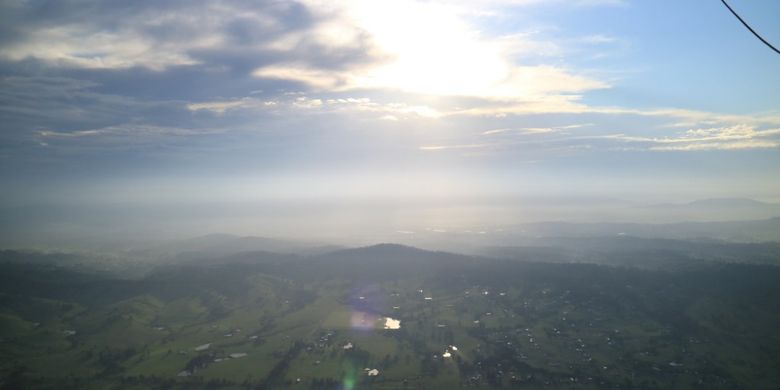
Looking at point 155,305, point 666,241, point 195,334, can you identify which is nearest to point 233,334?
point 195,334

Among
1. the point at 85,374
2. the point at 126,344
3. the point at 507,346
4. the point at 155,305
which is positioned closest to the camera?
the point at 85,374

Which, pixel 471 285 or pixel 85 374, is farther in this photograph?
pixel 471 285

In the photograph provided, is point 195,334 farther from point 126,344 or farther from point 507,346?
point 507,346

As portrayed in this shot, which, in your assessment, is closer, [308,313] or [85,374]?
[85,374]

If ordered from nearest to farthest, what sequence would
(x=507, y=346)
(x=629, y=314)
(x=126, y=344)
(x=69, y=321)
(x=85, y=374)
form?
(x=85, y=374), (x=507, y=346), (x=126, y=344), (x=629, y=314), (x=69, y=321)

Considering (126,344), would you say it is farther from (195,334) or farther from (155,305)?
(155,305)

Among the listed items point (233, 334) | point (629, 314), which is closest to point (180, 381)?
point (233, 334)

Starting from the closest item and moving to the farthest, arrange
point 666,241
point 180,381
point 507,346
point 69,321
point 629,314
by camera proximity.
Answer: point 180,381 → point 507,346 → point 629,314 → point 69,321 → point 666,241

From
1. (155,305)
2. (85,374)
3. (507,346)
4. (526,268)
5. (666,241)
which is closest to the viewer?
(85,374)
